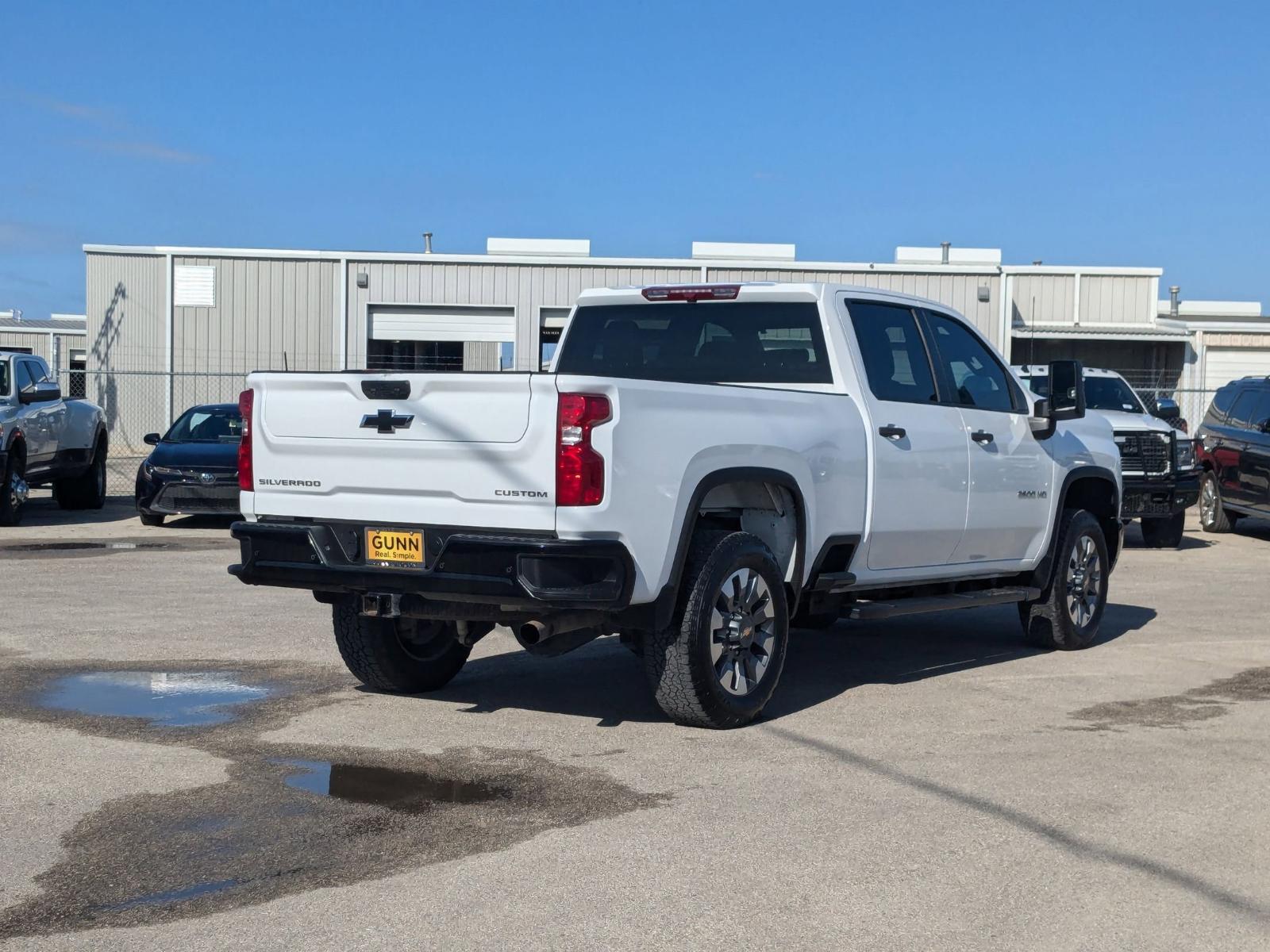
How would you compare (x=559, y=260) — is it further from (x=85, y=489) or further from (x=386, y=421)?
(x=386, y=421)

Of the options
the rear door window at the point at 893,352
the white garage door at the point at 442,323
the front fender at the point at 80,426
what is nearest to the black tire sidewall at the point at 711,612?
the rear door window at the point at 893,352

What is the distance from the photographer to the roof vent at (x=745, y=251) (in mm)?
36281

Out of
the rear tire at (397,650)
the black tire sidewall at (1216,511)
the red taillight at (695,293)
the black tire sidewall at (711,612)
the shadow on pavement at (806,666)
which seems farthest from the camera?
the black tire sidewall at (1216,511)

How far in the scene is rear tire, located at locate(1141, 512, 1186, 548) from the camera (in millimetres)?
16922

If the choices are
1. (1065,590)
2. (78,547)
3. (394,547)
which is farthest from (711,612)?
(78,547)

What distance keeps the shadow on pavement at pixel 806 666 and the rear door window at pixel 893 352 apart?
1596mm

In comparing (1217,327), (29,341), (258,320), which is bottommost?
(29,341)

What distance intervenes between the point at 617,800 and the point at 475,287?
97.2 feet

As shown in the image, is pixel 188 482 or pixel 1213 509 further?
pixel 1213 509

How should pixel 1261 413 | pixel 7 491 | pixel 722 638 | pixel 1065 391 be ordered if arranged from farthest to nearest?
pixel 1261 413, pixel 7 491, pixel 1065 391, pixel 722 638

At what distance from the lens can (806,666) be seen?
29.3ft

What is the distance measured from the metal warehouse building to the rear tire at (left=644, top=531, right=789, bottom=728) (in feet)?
88.8

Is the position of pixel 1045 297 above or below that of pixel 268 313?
above

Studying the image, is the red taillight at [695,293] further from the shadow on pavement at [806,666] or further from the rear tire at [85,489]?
the rear tire at [85,489]
